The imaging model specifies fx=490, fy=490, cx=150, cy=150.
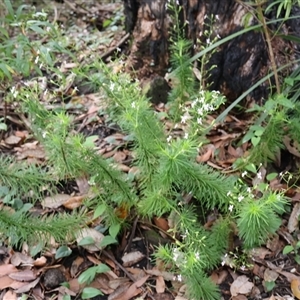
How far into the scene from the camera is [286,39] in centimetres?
246

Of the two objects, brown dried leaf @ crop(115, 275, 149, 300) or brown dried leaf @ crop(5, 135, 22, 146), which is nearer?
brown dried leaf @ crop(115, 275, 149, 300)

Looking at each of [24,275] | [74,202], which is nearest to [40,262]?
[24,275]

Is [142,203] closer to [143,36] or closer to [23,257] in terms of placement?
[23,257]

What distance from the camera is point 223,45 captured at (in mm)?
2654

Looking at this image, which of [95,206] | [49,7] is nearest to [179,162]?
[95,206]

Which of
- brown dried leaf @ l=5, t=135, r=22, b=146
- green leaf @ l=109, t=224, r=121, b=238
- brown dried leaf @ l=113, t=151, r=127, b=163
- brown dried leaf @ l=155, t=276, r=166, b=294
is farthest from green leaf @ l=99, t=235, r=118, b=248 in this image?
brown dried leaf @ l=5, t=135, r=22, b=146

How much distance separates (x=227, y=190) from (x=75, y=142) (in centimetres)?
59

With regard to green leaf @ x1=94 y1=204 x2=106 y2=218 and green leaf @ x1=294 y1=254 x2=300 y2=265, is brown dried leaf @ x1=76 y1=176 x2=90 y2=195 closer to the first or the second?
green leaf @ x1=94 y1=204 x2=106 y2=218

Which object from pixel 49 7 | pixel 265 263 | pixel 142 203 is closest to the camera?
pixel 142 203

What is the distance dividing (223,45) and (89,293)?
1485 millimetres

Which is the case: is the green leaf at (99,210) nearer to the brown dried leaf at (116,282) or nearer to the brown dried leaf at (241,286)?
the brown dried leaf at (116,282)

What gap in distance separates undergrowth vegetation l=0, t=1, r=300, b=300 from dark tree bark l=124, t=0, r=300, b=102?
35 centimetres

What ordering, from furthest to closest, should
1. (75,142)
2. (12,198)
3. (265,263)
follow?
(12,198)
(265,263)
(75,142)

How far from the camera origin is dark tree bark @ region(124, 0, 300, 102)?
2516 millimetres
